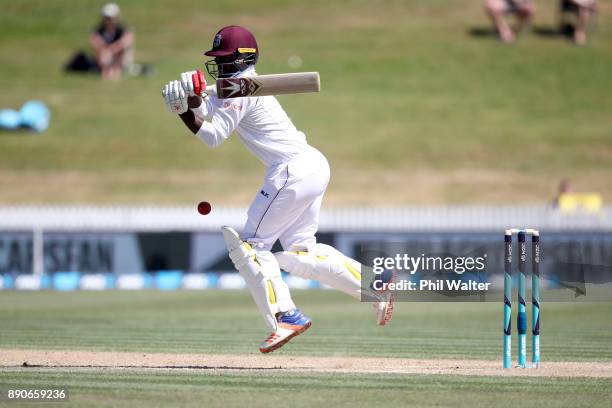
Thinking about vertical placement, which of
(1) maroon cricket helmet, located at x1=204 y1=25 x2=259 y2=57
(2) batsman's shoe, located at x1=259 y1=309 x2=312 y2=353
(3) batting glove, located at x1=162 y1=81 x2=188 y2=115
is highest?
(1) maroon cricket helmet, located at x1=204 y1=25 x2=259 y2=57

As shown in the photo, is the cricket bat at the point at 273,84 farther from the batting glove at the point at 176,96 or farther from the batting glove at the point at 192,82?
the batting glove at the point at 176,96

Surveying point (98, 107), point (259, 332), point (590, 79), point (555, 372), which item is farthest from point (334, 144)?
point (555, 372)

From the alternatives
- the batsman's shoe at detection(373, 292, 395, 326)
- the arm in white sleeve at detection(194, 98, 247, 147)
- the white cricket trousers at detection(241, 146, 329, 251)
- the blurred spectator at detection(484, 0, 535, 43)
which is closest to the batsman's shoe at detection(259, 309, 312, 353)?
the white cricket trousers at detection(241, 146, 329, 251)

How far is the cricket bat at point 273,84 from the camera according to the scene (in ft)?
26.2

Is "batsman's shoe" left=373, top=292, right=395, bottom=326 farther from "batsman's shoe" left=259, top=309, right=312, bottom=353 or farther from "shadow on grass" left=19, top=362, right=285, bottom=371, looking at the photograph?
"shadow on grass" left=19, top=362, right=285, bottom=371

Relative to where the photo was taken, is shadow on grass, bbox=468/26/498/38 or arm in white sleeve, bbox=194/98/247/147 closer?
arm in white sleeve, bbox=194/98/247/147

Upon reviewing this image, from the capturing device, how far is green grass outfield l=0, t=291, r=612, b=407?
6824 millimetres

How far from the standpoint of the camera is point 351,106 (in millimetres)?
34719

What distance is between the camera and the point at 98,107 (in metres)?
34.1

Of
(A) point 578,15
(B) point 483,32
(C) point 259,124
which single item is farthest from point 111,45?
(C) point 259,124

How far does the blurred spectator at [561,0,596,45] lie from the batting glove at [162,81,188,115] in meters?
32.1

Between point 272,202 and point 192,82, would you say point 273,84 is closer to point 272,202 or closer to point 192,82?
point 192,82

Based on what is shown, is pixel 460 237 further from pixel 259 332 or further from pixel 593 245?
pixel 259 332

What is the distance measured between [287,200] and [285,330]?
2.82ft
